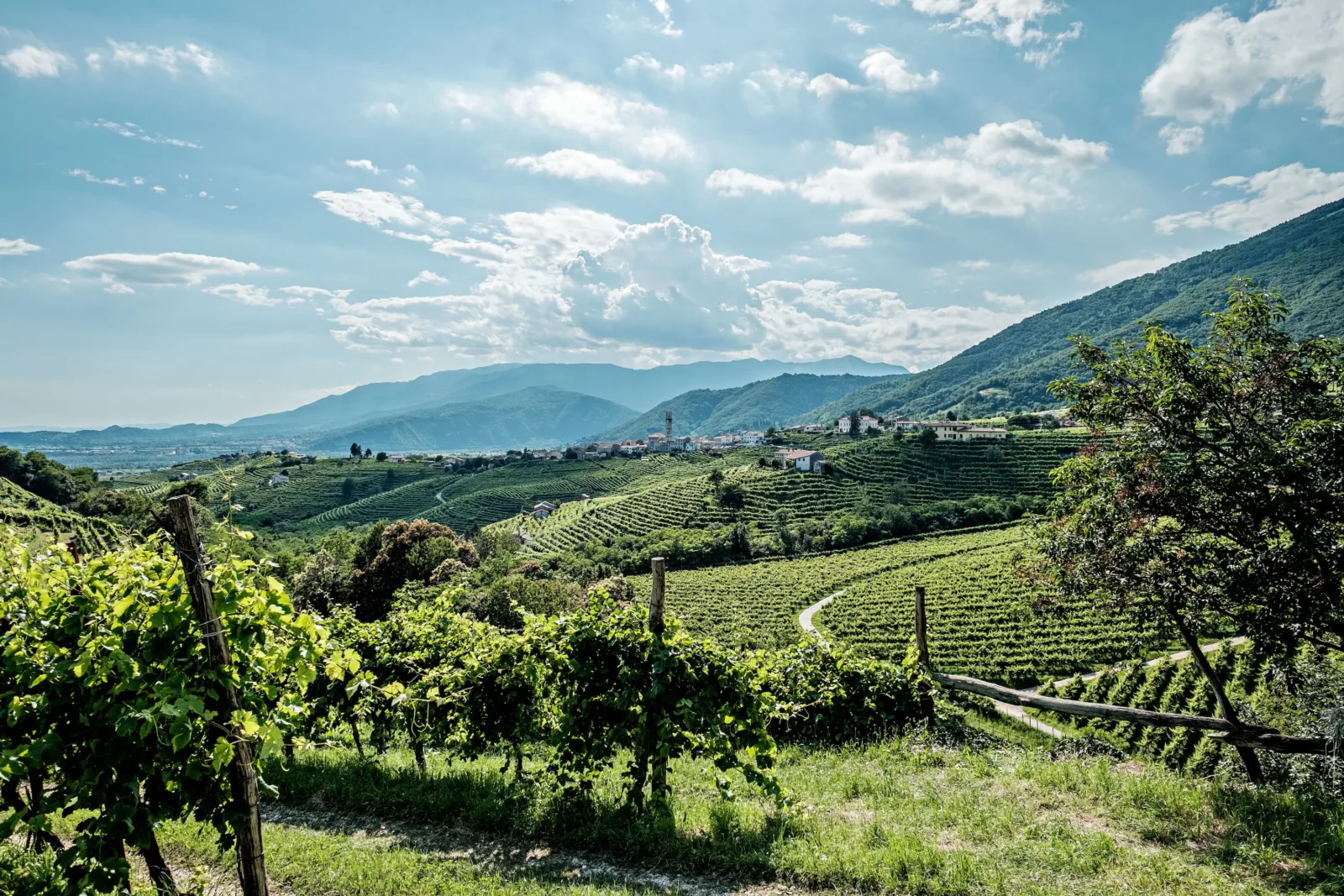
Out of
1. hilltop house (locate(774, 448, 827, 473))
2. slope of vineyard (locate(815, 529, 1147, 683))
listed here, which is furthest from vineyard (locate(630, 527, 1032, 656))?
hilltop house (locate(774, 448, 827, 473))

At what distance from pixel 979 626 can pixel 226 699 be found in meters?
43.3

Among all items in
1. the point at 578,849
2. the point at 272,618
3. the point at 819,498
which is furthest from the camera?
the point at 819,498

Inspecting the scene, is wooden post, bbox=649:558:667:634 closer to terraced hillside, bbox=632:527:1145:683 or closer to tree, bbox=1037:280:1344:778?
tree, bbox=1037:280:1344:778

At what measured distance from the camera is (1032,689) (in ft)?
107

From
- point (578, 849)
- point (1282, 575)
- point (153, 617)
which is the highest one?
point (153, 617)

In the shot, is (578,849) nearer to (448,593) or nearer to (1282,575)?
(448,593)

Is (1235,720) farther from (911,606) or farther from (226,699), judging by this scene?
(911,606)

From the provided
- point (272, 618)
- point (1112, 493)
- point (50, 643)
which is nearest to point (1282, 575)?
point (1112, 493)

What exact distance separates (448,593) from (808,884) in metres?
7.00

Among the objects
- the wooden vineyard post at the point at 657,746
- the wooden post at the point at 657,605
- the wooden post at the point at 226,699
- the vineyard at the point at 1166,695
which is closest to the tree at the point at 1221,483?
the wooden post at the point at 657,605

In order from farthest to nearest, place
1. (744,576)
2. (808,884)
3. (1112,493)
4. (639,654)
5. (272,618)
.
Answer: (744,576) → (1112,493) → (639,654) → (808,884) → (272,618)

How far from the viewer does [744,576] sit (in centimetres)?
6306

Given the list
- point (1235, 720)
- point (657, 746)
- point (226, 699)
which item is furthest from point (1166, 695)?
point (226, 699)

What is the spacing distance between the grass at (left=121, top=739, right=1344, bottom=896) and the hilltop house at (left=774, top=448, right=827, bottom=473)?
93525mm
